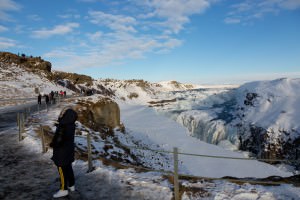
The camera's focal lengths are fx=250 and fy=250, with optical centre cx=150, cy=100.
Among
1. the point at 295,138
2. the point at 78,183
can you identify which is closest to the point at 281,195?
the point at 78,183

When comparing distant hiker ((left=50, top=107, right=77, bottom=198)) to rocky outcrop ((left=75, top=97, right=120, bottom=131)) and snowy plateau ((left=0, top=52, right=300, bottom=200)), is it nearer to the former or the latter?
snowy plateau ((left=0, top=52, right=300, bottom=200))

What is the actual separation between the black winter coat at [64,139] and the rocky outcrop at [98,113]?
18.4m

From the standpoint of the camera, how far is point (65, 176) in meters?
6.61

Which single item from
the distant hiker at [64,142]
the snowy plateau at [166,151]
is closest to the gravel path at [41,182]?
the snowy plateau at [166,151]

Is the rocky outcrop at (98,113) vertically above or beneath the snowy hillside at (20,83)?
beneath

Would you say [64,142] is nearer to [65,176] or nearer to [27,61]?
[65,176]

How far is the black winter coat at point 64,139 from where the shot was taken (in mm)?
6094

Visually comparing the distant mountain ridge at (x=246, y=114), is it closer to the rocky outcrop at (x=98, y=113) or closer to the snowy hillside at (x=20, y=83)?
the snowy hillside at (x=20, y=83)

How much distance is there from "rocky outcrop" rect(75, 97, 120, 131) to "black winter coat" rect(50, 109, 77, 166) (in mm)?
18352

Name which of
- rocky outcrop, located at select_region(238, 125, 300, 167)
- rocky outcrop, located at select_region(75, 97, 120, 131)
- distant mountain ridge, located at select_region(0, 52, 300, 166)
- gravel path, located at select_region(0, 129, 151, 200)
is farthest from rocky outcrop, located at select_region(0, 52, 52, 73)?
gravel path, located at select_region(0, 129, 151, 200)

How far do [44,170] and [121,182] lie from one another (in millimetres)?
3085

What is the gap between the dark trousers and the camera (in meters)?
6.50

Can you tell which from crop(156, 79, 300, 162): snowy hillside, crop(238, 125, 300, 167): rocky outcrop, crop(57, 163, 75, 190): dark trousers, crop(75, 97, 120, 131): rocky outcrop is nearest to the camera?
crop(57, 163, 75, 190): dark trousers

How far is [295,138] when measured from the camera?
27922 millimetres
